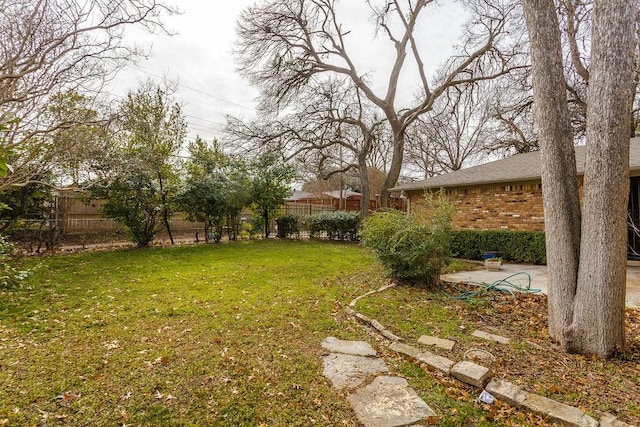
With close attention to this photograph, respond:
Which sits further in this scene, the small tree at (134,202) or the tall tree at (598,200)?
the small tree at (134,202)

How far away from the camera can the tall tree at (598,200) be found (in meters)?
2.61

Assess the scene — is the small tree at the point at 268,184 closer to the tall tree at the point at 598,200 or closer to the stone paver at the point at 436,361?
the stone paver at the point at 436,361

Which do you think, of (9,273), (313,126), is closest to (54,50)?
(9,273)

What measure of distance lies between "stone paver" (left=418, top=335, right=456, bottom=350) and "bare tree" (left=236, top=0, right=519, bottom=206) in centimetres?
1099

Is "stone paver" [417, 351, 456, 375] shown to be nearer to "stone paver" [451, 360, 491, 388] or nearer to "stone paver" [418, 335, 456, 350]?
"stone paver" [451, 360, 491, 388]

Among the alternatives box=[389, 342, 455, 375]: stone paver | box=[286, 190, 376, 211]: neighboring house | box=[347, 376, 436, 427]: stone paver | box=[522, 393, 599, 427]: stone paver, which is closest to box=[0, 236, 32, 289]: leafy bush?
box=[347, 376, 436, 427]: stone paver

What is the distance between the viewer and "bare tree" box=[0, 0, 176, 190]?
4.33 meters

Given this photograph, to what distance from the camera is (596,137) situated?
2.67 metres

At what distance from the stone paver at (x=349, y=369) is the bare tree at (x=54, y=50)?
14.4 ft

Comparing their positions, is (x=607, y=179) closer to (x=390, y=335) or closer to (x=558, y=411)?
(x=558, y=411)

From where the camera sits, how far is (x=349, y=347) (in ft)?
10.1

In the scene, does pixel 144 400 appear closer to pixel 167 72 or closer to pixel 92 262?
pixel 92 262

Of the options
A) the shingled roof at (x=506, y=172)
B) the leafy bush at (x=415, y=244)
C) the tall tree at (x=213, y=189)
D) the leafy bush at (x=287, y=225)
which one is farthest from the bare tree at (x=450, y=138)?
the leafy bush at (x=415, y=244)

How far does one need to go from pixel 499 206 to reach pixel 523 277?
327 centimetres
